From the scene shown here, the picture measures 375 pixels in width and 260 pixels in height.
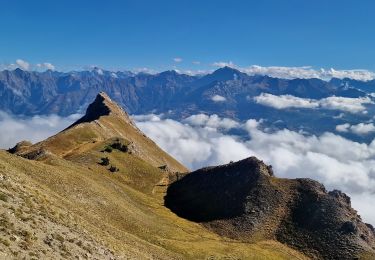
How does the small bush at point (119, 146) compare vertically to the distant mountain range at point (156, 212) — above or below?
above

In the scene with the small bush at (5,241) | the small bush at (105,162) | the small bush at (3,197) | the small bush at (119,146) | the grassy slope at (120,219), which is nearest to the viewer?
the small bush at (5,241)

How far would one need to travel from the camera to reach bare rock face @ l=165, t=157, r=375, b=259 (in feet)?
428

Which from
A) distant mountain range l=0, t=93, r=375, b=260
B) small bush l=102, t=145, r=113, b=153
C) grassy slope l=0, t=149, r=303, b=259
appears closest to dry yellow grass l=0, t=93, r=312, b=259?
grassy slope l=0, t=149, r=303, b=259

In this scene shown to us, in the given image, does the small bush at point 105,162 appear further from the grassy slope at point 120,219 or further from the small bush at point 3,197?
the small bush at point 3,197

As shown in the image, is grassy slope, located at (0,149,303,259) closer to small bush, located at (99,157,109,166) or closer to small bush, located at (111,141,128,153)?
small bush, located at (99,157,109,166)

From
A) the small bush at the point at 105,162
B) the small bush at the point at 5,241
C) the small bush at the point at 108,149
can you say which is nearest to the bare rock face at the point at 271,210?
the small bush at the point at 105,162

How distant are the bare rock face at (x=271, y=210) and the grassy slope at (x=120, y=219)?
21.5 feet

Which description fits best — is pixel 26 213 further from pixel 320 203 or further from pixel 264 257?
pixel 320 203

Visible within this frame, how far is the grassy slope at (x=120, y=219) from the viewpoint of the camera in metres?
64.2

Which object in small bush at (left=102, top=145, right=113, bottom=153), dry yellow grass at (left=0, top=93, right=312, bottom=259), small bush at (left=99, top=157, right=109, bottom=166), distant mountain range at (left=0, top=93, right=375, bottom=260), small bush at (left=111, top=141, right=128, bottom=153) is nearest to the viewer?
Answer: distant mountain range at (left=0, top=93, right=375, bottom=260)

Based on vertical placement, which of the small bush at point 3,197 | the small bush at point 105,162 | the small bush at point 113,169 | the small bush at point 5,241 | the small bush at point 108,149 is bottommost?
the small bush at point 5,241

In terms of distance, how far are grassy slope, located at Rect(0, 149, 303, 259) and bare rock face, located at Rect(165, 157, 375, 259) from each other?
6552 millimetres

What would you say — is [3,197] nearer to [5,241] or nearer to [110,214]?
[5,241]

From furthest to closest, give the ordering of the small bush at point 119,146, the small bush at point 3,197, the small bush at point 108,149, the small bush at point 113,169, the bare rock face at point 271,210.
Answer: the small bush at point 119,146, the small bush at point 108,149, the small bush at point 113,169, the bare rock face at point 271,210, the small bush at point 3,197
